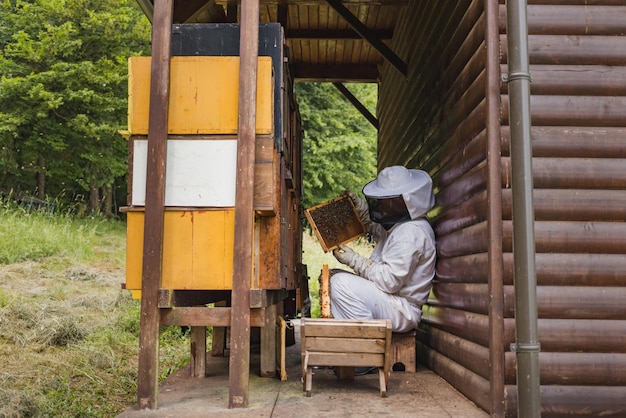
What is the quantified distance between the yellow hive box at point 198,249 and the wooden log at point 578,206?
5.31 ft

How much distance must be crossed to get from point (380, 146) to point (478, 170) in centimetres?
631

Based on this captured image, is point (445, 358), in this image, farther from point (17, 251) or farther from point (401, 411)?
point (17, 251)

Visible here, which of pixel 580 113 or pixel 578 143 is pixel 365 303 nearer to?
pixel 578 143

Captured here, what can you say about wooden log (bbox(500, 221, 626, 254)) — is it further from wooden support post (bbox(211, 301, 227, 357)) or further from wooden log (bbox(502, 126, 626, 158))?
wooden support post (bbox(211, 301, 227, 357))

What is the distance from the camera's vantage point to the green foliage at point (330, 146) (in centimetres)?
2200

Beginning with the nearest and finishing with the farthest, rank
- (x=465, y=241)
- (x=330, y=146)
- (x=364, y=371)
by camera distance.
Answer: (x=465, y=241) → (x=364, y=371) → (x=330, y=146)

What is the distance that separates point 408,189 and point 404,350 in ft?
4.19

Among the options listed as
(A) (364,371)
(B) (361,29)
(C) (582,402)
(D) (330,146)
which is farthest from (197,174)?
(D) (330,146)

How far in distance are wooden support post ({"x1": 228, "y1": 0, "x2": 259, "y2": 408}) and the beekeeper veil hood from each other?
158 cm

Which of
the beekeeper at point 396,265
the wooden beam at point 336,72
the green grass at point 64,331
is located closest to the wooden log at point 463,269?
the beekeeper at point 396,265

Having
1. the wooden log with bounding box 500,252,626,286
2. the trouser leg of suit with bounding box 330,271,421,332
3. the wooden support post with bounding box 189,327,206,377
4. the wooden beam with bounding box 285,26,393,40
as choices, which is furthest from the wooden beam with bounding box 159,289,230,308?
the wooden beam with bounding box 285,26,393,40

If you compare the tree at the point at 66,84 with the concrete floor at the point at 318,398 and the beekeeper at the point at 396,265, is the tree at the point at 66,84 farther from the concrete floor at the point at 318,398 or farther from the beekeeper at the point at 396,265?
the concrete floor at the point at 318,398

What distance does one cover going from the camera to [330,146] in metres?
21.8

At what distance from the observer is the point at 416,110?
639 centimetres
